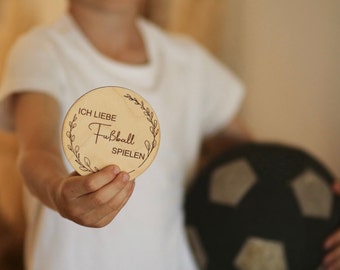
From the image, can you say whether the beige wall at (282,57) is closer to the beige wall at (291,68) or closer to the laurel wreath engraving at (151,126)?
the beige wall at (291,68)

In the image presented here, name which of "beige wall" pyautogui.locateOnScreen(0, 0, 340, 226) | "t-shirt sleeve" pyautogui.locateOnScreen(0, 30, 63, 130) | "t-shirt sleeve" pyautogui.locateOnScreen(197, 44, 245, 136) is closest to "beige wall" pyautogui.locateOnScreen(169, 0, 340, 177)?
"beige wall" pyautogui.locateOnScreen(0, 0, 340, 226)

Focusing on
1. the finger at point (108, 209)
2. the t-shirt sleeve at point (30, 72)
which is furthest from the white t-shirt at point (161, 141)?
the finger at point (108, 209)

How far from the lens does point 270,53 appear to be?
1.05 m

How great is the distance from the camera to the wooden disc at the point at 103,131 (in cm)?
50

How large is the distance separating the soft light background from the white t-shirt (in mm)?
169

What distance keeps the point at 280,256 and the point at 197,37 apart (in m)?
0.59

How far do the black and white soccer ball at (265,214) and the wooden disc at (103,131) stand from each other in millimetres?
297

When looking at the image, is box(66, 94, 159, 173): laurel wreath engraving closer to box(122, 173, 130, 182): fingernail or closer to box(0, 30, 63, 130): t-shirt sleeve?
box(122, 173, 130, 182): fingernail

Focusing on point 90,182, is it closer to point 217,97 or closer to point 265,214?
point 265,214

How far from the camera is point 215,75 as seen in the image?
0.96 meters

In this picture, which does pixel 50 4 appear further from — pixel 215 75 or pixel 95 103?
pixel 95 103

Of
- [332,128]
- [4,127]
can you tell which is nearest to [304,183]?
[332,128]

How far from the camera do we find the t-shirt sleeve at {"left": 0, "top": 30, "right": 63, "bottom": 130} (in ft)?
2.23

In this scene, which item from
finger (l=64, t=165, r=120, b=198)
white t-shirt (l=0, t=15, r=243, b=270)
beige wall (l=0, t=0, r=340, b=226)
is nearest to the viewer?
finger (l=64, t=165, r=120, b=198)
